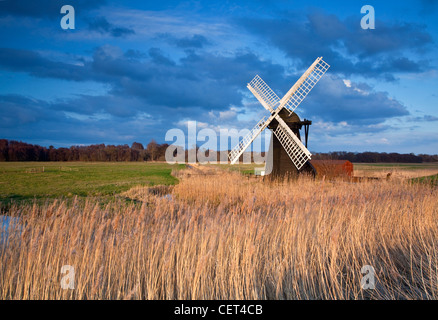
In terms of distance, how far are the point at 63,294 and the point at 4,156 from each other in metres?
75.3

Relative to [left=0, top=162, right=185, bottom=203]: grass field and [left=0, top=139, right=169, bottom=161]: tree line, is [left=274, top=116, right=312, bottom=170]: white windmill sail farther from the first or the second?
[left=0, top=139, right=169, bottom=161]: tree line

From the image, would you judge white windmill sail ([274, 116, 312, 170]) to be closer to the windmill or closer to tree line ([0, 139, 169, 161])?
the windmill

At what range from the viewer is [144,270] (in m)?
3.80

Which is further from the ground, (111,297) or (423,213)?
(423,213)

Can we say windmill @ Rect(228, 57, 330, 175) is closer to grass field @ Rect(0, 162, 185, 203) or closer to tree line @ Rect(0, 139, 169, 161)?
grass field @ Rect(0, 162, 185, 203)

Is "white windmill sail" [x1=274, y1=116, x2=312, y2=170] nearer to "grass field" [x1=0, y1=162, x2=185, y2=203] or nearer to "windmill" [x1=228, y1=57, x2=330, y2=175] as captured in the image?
"windmill" [x1=228, y1=57, x2=330, y2=175]

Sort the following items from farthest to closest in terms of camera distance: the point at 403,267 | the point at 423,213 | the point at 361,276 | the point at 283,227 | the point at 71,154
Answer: the point at 71,154, the point at 423,213, the point at 283,227, the point at 403,267, the point at 361,276

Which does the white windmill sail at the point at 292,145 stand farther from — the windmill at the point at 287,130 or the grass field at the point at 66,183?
the grass field at the point at 66,183

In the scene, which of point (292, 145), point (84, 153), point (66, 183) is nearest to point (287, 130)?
point (292, 145)

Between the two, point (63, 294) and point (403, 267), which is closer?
point (63, 294)

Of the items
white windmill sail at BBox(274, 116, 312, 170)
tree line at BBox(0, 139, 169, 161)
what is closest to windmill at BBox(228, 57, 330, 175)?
white windmill sail at BBox(274, 116, 312, 170)

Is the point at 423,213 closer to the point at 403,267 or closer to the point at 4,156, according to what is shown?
the point at 403,267
